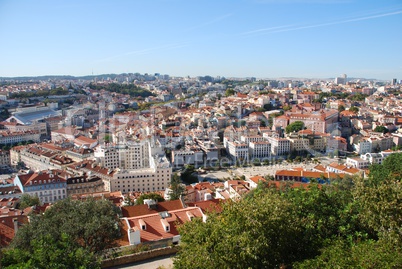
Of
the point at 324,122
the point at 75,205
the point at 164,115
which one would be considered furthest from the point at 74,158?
the point at 324,122

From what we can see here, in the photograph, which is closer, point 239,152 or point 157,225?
point 157,225

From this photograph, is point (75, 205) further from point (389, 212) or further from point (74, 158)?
point (74, 158)

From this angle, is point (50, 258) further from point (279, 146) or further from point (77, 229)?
point (279, 146)

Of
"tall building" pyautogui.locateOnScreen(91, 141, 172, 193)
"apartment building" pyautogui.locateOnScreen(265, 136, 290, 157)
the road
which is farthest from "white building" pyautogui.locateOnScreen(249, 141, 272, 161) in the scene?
the road

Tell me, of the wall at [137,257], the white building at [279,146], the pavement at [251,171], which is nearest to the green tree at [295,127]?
the white building at [279,146]

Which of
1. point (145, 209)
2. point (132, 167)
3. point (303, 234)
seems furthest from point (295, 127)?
point (303, 234)

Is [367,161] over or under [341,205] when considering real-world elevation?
under

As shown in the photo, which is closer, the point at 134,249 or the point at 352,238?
the point at 352,238

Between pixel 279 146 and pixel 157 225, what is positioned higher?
pixel 157 225

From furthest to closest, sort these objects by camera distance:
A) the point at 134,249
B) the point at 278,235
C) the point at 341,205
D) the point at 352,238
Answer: the point at 134,249 < the point at 341,205 < the point at 352,238 < the point at 278,235

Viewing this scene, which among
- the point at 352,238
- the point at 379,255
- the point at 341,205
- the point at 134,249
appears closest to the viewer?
the point at 379,255
